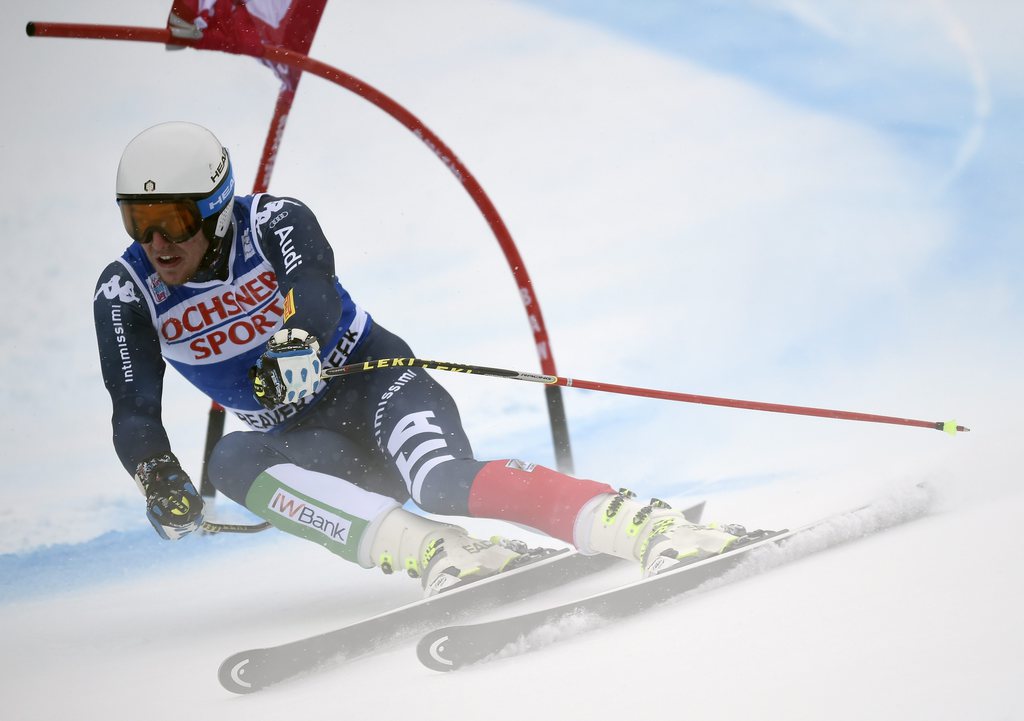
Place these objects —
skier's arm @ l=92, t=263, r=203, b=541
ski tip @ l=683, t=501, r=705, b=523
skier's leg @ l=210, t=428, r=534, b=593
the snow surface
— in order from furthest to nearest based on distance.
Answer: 1. ski tip @ l=683, t=501, r=705, b=523
2. skier's leg @ l=210, t=428, r=534, b=593
3. skier's arm @ l=92, t=263, r=203, b=541
4. the snow surface

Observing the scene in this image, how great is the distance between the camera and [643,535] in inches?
103

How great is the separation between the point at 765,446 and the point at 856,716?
2341 mm

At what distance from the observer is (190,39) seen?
11.9 feet

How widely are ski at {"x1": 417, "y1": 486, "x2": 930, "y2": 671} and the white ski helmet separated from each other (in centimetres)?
127

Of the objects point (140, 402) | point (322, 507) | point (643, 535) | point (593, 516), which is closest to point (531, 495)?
point (593, 516)

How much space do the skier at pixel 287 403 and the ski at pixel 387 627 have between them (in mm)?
57

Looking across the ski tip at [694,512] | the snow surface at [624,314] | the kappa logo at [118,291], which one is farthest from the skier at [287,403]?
the ski tip at [694,512]

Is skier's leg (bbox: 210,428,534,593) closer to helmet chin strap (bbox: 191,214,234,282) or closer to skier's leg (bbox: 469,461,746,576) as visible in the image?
skier's leg (bbox: 469,461,746,576)

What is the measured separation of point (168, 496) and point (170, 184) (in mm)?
813

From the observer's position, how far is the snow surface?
7.60 ft

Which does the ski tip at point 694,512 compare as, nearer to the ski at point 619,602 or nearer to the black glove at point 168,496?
the ski at point 619,602

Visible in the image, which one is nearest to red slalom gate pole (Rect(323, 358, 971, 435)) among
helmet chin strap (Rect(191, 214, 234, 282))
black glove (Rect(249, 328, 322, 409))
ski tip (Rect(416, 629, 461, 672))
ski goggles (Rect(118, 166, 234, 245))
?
black glove (Rect(249, 328, 322, 409))

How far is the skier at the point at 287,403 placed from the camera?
2576mm

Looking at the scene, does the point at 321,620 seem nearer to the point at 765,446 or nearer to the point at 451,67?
the point at 765,446
